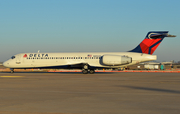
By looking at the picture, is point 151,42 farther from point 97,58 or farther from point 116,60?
point 97,58

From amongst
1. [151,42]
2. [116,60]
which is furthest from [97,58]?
[151,42]

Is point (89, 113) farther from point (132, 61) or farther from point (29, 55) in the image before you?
point (29, 55)

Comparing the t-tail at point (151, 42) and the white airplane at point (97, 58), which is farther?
the t-tail at point (151, 42)

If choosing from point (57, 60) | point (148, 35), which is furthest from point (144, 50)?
point (57, 60)

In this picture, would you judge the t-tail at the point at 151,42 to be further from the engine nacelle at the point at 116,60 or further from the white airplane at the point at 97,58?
the engine nacelle at the point at 116,60

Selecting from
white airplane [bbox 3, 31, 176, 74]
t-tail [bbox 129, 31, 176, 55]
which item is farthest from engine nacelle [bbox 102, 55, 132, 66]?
t-tail [bbox 129, 31, 176, 55]

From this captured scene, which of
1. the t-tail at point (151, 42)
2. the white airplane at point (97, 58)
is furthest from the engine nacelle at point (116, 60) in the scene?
the t-tail at point (151, 42)

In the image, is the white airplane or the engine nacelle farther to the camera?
the white airplane

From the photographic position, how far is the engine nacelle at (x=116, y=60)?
34.8m

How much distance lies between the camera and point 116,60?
35.1 metres

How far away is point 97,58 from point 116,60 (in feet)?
10.8

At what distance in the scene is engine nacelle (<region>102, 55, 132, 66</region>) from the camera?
114ft

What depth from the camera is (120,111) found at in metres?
7.45

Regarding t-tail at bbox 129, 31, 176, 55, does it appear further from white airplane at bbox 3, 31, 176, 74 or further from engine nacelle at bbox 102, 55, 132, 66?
engine nacelle at bbox 102, 55, 132, 66
